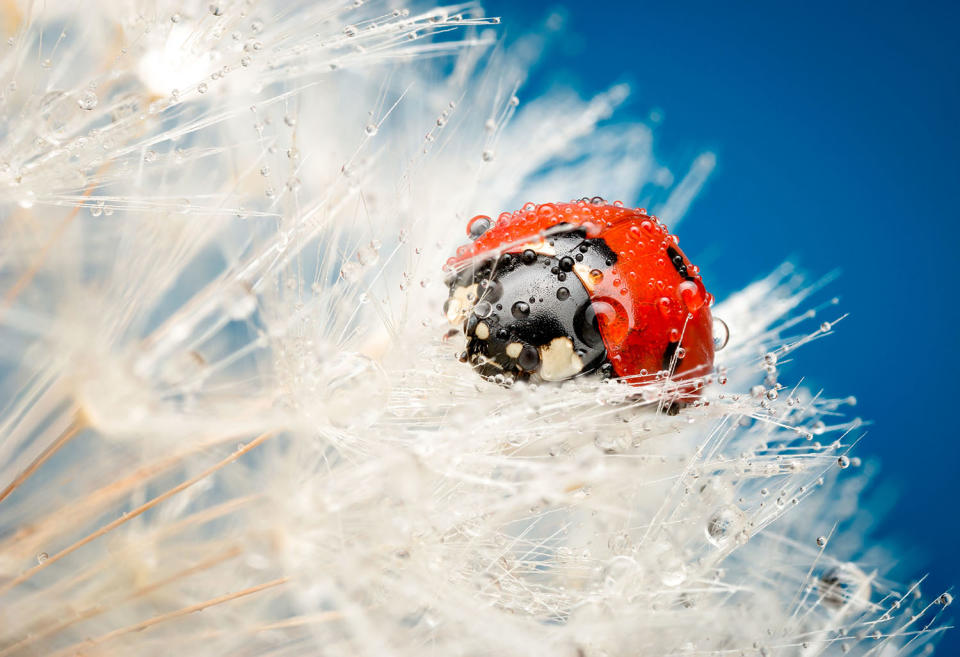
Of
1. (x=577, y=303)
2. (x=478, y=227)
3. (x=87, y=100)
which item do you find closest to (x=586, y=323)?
(x=577, y=303)

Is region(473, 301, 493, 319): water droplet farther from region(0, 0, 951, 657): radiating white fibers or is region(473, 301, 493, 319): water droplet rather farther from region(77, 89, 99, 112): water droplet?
region(77, 89, 99, 112): water droplet

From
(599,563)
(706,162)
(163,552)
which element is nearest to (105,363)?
(163,552)

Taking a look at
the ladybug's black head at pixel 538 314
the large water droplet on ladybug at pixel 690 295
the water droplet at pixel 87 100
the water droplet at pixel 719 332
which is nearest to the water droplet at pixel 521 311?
the ladybug's black head at pixel 538 314

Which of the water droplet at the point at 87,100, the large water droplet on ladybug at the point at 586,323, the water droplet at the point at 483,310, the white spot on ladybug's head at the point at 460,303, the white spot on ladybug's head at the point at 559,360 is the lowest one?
the white spot on ladybug's head at the point at 559,360

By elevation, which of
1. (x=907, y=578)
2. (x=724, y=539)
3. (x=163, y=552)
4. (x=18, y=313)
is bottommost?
(x=907, y=578)

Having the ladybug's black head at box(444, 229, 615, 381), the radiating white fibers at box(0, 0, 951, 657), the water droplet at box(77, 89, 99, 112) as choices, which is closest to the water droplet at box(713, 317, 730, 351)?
the radiating white fibers at box(0, 0, 951, 657)

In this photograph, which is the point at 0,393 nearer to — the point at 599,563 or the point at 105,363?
the point at 105,363

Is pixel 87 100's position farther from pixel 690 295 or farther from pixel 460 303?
pixel 690 295

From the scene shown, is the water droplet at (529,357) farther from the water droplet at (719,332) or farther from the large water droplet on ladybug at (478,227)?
the water droplet at (719,332)
